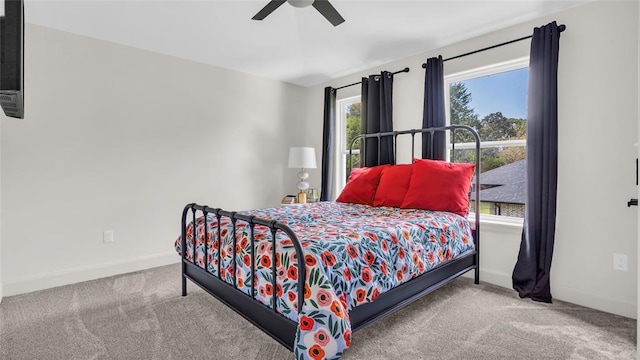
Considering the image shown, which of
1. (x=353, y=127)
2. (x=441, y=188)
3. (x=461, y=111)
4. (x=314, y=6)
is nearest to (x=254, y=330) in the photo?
(x=441, y=188)

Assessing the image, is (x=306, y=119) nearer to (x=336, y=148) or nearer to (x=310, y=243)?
(x=336, y=148)

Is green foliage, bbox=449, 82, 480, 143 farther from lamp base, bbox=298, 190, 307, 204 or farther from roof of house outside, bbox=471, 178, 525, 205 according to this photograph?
lamp base, bbox=298, 190, 307, 204

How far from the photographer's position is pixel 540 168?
2.54 meters

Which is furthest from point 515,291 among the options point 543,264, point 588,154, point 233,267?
point 233,267

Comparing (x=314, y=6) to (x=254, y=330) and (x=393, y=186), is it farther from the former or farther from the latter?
(x=254, y=330)

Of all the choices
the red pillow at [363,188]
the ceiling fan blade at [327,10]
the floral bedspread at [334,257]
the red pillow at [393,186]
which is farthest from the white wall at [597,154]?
the ceiling fan blade at [327,10]

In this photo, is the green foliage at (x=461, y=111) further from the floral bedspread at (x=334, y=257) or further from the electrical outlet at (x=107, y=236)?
the electrical outlet at (x=107, y=236)

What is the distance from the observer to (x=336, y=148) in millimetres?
4477

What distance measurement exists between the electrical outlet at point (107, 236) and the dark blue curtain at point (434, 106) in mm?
3193

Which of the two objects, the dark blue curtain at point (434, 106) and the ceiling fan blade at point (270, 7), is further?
the dark blue curtain at point (434, 106)

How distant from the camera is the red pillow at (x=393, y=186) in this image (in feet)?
9.67

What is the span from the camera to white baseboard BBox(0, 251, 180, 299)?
2.69 m

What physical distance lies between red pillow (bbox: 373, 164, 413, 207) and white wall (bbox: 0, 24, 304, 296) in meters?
1.87

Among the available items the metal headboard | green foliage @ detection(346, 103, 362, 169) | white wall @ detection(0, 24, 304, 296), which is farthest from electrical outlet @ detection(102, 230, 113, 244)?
green foliage @ detection(346, 103, 362, 169)
